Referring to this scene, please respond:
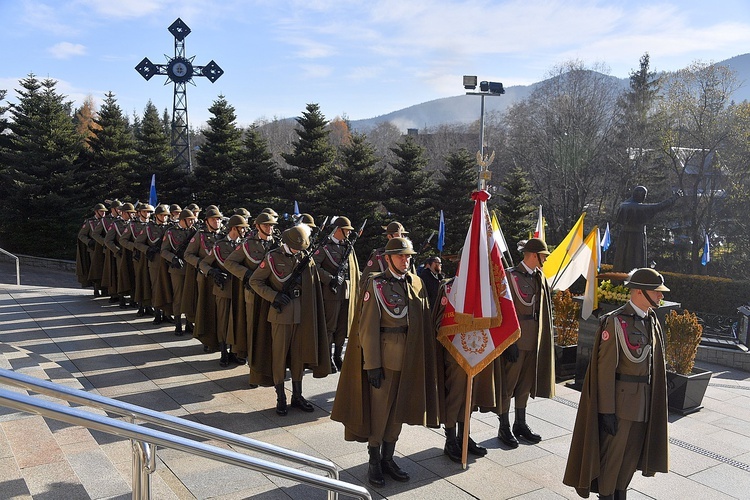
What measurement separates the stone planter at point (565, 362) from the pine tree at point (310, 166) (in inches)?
813

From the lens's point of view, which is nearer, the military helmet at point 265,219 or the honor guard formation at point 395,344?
the honor guard formation at point 395,344

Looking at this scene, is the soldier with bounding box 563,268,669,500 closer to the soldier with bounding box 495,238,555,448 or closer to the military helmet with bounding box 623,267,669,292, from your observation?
the military helmet with bounding box 623,267,669,292

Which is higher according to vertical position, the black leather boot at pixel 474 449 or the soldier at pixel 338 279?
the soldier at pixel 338 279

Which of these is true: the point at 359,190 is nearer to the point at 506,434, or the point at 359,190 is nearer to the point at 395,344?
the point at 506,434

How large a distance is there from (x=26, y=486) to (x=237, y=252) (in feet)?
14.7

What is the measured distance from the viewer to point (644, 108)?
36.4m

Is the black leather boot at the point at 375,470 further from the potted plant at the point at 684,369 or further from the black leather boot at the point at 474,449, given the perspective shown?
the potted plant at the point at 684,369

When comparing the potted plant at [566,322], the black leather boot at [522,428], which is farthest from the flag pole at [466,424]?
the potted plant at [566,322]

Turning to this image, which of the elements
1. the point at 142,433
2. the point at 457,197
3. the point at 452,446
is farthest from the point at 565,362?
the point at 457,197

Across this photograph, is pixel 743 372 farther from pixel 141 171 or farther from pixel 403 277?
pixel 141 171

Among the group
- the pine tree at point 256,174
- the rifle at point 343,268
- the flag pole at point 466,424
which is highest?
the pine tree at point 256,174

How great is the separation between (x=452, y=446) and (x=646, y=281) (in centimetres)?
256

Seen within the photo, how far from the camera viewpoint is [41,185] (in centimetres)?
2861

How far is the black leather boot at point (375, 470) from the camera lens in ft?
18.5
